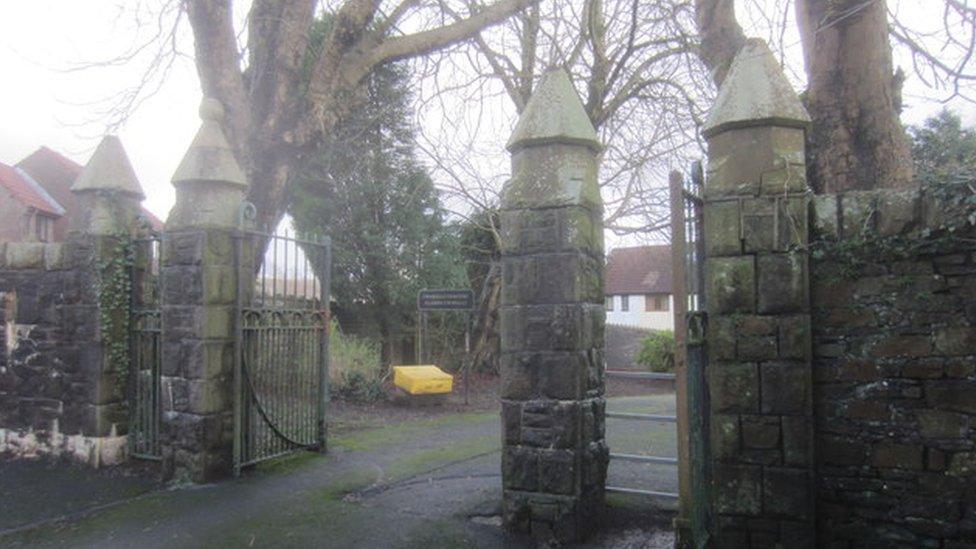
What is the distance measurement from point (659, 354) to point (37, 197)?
81.5ft

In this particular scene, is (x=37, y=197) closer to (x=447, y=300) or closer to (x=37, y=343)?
(x=447, y=300)

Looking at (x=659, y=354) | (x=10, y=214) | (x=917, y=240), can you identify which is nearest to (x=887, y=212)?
(x=917, y=240)

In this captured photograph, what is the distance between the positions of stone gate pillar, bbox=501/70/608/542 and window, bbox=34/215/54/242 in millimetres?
26435

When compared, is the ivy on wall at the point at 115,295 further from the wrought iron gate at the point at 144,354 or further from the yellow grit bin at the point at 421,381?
the yellow grit bin at the point at 421,381

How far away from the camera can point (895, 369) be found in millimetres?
4230

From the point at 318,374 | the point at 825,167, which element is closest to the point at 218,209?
the point at 318,374

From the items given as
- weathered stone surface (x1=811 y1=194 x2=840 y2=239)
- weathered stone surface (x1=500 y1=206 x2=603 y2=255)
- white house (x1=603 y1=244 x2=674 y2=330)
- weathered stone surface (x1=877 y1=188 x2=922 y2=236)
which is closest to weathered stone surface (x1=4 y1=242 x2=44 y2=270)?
weathered stone surface (x1=500 y1=206 x2=603 y2=255)

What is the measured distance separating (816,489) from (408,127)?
1305cm

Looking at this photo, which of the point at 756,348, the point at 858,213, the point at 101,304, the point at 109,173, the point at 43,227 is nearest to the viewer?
the point at 858,213

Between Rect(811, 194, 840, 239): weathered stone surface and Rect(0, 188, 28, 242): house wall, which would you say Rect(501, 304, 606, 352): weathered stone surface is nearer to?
Rect(811, 194, 840, 239): weathered stone surface

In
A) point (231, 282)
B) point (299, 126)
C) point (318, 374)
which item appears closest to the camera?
point (231, 282)

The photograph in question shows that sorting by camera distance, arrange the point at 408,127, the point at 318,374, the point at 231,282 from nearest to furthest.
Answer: the point at 231,282
the point at 318,374
the point at 408,127

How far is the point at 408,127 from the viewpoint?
52.0 ft

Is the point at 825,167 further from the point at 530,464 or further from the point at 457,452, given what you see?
the point at 457,452
